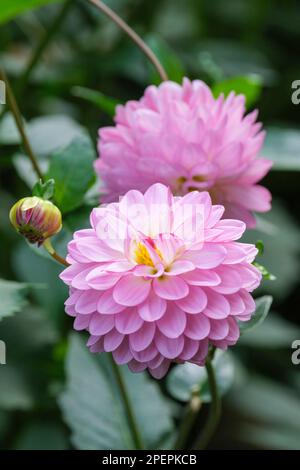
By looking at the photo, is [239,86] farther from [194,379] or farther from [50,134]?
[194,379]

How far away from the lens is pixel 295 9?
5.85ft

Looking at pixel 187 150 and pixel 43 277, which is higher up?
pixel 187 150

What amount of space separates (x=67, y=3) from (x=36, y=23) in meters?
0.38

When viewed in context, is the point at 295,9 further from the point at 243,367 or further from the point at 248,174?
the point at 248,174

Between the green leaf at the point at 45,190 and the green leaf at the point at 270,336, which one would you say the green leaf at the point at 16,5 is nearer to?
the green leaf at the point at 45,190

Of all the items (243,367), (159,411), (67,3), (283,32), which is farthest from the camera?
(283,32)

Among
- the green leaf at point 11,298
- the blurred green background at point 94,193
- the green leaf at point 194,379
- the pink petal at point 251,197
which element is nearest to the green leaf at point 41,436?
the blurred green background at point 94,193

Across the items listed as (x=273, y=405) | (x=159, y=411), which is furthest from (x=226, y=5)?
(x=159, y=411)

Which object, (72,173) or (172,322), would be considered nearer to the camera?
(172,322)

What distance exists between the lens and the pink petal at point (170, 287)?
0.57m

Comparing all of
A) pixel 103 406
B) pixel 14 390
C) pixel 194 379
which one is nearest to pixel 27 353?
pixel 14 390

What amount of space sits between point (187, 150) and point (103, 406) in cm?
36

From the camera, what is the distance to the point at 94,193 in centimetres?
86

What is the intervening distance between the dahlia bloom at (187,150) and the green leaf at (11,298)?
0.11 meters
